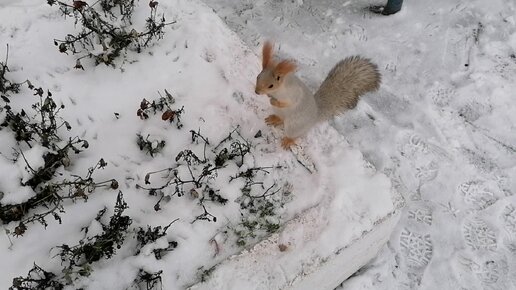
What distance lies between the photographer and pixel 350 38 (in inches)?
132

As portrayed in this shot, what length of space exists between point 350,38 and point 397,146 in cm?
86

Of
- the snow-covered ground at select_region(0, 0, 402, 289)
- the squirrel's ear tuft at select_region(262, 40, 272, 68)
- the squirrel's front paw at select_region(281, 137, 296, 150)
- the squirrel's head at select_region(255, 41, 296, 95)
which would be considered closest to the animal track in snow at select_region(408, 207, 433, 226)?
the snow-covered ground at select_region(0, 0, 402, 289)

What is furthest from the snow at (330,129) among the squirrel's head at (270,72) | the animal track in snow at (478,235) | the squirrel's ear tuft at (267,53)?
the squirrel's ear tuft at (267,53)

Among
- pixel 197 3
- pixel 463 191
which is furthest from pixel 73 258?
pixel 463 191

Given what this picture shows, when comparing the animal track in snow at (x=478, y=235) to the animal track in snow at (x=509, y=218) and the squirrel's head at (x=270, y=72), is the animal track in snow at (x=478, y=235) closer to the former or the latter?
the animal track in snow at (x=509, y=218)

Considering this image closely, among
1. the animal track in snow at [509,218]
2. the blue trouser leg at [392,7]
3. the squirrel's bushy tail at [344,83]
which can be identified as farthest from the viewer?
the blue trouser leg at [392,7]

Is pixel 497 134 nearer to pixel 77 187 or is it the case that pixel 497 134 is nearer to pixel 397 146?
pixel 397 146

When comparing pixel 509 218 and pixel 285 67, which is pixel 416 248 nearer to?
pixel 509 218

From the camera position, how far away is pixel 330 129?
2324mm

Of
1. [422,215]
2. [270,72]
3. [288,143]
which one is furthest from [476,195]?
[270,72]

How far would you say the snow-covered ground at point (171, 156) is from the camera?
1874 millimetres

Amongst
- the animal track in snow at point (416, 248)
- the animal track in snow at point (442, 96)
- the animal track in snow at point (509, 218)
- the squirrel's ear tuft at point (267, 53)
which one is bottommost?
the animal track in snow at point (509, 218)

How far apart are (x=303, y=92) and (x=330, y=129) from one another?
0.26 m

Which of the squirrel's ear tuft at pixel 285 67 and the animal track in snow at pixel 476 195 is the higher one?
the squirrel's ear tuft at pixel 285 67
